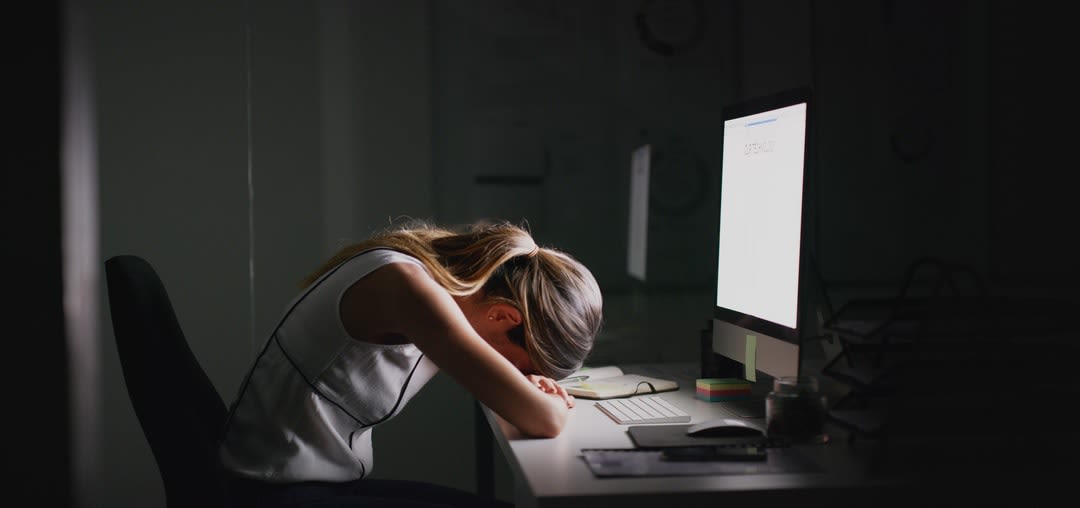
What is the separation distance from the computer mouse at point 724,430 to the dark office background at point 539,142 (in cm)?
113

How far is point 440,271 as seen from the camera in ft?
4.34

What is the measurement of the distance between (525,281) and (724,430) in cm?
→ 38

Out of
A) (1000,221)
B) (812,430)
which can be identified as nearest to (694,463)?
(812,430)

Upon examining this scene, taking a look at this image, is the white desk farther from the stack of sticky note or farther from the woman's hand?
the stack of sticky note

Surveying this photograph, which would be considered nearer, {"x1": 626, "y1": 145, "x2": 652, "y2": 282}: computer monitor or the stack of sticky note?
the stack of sticky note

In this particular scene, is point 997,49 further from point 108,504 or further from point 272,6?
point 108,504

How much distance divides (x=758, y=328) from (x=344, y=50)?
1.79 m

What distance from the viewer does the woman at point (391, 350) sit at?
4.00 feet

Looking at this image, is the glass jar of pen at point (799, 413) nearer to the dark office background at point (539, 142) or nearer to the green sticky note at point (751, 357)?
the green sticky note at point (751, 357)

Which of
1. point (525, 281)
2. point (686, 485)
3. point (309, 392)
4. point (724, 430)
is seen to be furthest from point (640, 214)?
point (686, 485)

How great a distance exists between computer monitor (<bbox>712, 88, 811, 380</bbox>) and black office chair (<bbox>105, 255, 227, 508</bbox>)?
86 centimetres

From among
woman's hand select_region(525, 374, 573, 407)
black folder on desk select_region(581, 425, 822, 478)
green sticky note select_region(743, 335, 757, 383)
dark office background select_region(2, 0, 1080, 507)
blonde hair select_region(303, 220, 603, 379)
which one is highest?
dark office background select_region(2, 0, 1080, 507)

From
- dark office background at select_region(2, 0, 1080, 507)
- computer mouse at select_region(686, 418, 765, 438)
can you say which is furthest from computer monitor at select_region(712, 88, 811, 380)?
dark office background at select_region(2, 0, 1080, 507)

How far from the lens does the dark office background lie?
257 centimetres
